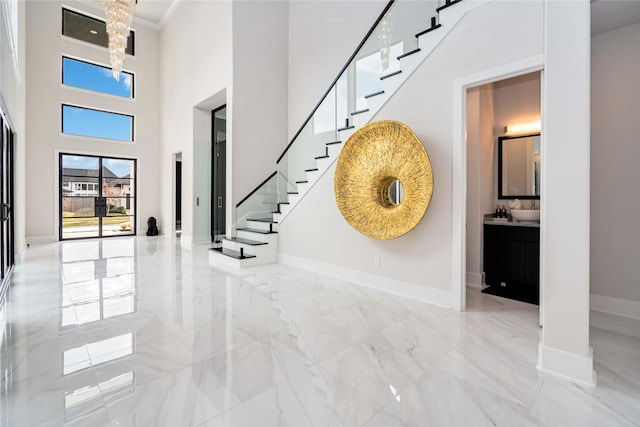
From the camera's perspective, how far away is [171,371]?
205 centimetres

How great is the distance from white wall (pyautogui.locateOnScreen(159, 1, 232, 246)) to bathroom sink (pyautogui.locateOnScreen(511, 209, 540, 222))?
5177 mm

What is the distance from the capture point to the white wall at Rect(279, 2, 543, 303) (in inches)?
114

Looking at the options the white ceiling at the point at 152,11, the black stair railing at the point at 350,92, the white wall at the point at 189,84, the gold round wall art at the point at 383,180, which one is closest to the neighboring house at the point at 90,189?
the white wall at the point at 189,84

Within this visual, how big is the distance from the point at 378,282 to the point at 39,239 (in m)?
8.69

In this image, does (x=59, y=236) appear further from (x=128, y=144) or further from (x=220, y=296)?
(x=220, y=296)

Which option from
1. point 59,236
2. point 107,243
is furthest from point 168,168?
point 59,236

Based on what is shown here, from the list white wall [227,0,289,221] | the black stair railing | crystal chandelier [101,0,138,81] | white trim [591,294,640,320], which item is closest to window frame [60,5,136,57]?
crystal chandelier [101,0,138,81]

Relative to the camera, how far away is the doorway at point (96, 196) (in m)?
8.27

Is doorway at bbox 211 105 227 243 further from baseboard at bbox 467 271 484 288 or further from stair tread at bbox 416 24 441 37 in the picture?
baseboard at bbox 467 271 484 288

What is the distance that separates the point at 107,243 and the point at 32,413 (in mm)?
7299

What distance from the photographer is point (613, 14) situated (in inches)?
118

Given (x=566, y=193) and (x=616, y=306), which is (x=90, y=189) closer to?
(x=566, y=193)

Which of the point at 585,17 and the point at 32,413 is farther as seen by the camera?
the point at 585,17

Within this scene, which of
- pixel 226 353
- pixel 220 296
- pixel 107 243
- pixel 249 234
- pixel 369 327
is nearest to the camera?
pixel 226 353
